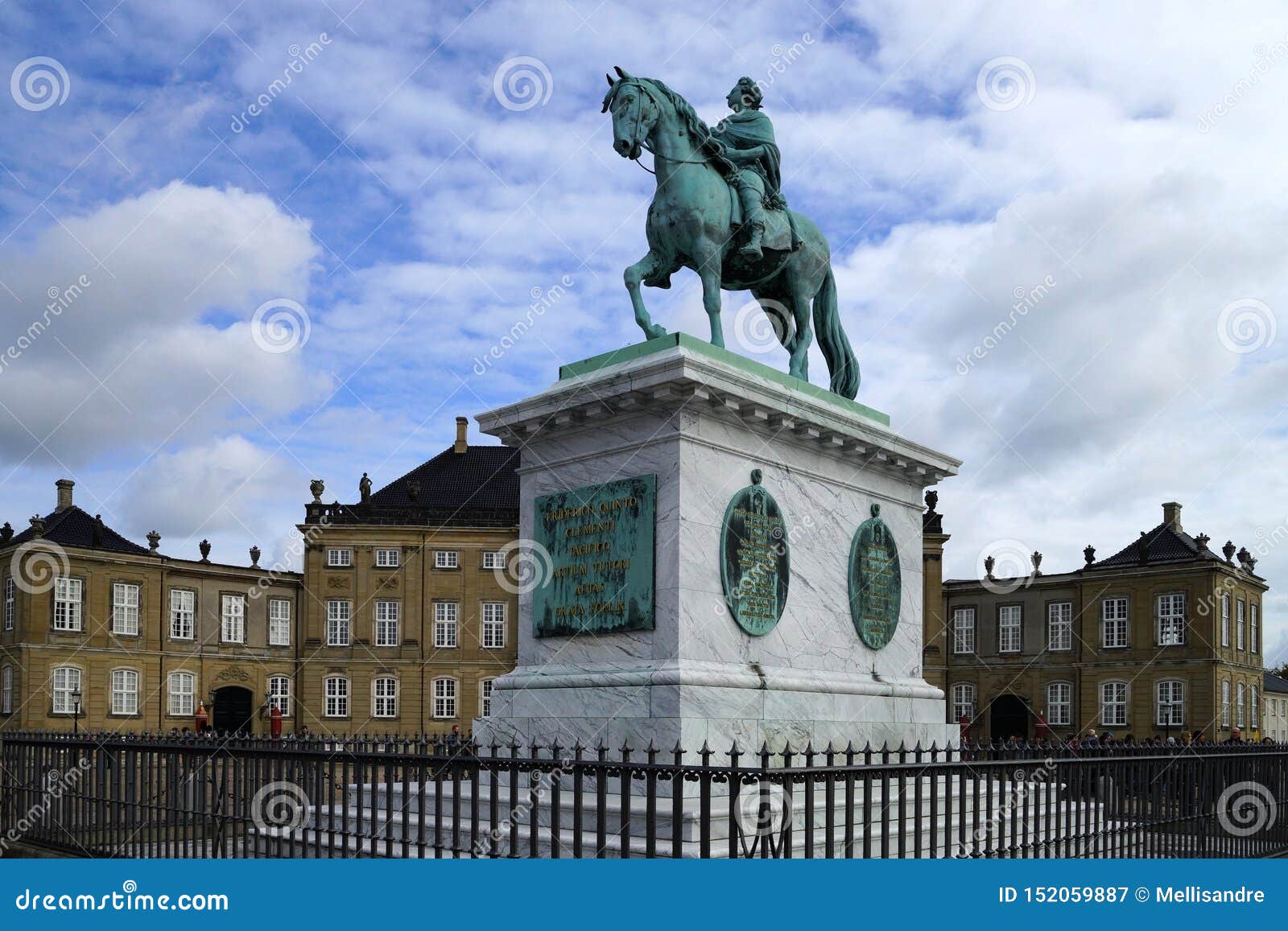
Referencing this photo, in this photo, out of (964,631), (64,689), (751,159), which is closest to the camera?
(751,159)

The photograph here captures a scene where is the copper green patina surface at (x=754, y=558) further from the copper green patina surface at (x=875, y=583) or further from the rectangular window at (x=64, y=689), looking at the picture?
the rectangular window at (x=64, y=689)

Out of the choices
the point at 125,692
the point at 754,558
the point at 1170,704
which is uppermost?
the point at 754,558

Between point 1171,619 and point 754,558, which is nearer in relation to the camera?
point 754,558

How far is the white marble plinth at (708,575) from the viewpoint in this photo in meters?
10.1

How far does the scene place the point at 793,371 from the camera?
12789 mm

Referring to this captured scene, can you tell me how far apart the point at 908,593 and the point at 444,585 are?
50290mm

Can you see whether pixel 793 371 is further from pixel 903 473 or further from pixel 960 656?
pixel 960 656

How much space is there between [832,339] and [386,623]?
166 feet

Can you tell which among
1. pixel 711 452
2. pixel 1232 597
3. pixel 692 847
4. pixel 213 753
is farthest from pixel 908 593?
pixel 1232 597

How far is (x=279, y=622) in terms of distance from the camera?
62.8 metres

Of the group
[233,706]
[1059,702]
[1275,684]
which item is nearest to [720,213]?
[233,706]

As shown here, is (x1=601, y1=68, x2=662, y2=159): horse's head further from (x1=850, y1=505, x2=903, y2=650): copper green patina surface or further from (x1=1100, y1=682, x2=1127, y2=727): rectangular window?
(x1=1100, y1=682, x2=1127, y2=727): rectangular window

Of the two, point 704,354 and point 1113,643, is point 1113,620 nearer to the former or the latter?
point 1113,643

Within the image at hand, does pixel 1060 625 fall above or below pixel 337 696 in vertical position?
above
